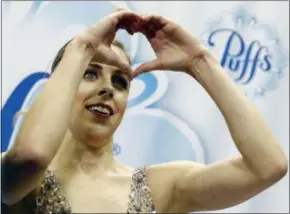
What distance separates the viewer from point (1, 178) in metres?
0.71

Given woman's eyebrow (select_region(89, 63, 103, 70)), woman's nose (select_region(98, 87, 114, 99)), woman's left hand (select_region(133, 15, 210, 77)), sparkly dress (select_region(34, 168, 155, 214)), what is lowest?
sparkly dress (select_region(34, 168, 155, 214))

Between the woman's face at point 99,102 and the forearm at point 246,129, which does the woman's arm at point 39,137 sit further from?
Answer: the forearm at point 246,129

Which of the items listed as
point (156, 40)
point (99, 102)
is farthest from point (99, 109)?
point (156, 40)

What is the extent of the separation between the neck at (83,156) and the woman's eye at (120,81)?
0.06m

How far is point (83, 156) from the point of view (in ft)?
2.61

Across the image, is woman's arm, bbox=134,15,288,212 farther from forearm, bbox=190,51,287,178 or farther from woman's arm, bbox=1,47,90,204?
woman's arm, bbox=1,47,90,204

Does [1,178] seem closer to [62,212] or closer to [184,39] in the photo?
[62,212]

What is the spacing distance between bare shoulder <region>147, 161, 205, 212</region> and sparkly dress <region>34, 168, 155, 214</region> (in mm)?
15

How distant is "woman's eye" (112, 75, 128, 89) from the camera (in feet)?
2.55

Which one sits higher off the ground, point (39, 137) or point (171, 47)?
point (171, 47)

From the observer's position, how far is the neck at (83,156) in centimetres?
79

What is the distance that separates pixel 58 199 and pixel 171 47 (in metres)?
0.22

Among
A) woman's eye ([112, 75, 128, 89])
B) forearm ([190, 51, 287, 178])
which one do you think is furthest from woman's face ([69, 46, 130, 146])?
forearm ([190, 51, 287, 178])

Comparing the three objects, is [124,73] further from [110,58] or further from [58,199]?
[58,199]
